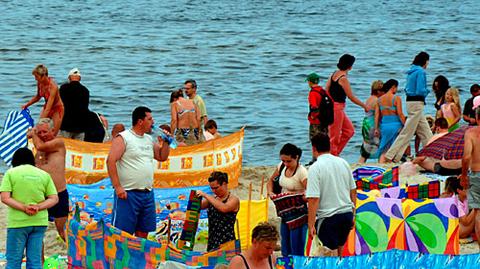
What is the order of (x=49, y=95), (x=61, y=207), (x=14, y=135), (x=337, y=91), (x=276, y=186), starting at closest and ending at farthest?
(x=276, y=186), (x=61, y=207), (x=49, y=95), (x=14, y=135), (x=337, y=91)

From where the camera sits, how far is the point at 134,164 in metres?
11.3

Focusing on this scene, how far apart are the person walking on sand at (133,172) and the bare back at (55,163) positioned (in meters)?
0.55

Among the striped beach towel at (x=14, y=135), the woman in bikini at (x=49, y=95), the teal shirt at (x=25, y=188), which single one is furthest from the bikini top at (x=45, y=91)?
the teal shirt at (x=25, y=188)

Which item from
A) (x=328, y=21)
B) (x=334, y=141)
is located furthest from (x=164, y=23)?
(x=334, y=141)

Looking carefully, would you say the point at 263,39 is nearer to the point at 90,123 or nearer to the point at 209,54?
the point at 209,54

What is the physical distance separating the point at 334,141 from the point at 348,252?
199 inches

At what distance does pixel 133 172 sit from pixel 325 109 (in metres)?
4.75

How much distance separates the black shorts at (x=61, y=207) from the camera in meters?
11.7

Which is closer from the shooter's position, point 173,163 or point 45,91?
point 45,91

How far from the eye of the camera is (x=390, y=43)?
136 ft

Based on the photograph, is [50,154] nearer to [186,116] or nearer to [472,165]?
[472,165]

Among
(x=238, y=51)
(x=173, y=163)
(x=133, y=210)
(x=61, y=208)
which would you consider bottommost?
(x=238, y=51)

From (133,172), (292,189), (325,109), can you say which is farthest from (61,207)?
(325,109)

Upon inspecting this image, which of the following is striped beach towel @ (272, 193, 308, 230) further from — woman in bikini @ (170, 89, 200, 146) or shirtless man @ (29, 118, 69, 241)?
woman in bikini @ (170, 89, 200, 146)
